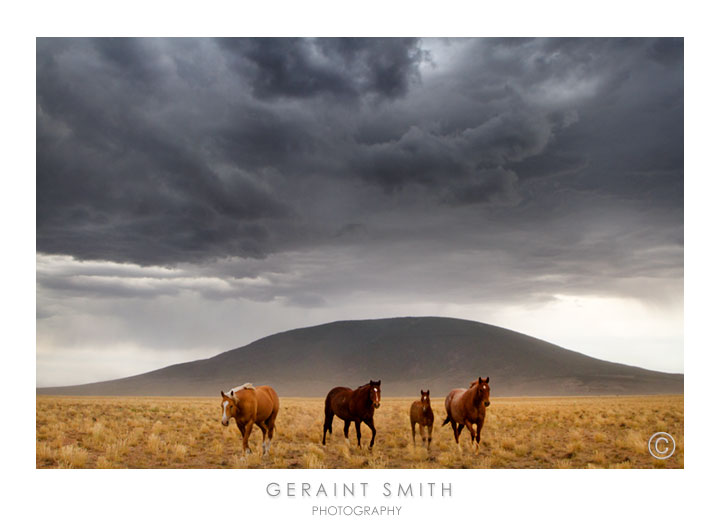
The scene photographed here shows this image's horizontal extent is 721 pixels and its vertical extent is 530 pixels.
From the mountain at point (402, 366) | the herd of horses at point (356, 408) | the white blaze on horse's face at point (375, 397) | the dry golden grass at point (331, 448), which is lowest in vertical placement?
the mountain at point (402, 366)

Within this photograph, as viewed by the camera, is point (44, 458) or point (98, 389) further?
point (98, 389)

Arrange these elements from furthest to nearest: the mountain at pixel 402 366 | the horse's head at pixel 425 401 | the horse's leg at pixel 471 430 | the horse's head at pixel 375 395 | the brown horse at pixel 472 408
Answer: the mountain at pixel 402 366 → the horse's head at pixel 425 401 → the horse's leg at pixel 471 430 → the brown horse at pixel 472 408 → the horse's head at pixel 375 395

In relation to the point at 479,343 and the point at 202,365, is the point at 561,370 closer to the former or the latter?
the point at 479,343

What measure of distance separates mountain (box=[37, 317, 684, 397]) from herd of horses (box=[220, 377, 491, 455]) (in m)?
85.2

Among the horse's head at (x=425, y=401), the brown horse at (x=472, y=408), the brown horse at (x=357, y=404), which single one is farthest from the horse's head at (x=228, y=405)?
the brown horse at (x=472, y=408)

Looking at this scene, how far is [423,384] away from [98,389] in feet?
206

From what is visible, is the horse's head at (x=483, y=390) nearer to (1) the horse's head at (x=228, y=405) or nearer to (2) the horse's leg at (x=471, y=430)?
(2) the horse's leg at (x=471, y=430)

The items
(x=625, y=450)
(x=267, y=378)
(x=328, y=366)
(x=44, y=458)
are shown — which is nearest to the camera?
(x=44, y=458)

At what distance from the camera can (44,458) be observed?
14.9 metres

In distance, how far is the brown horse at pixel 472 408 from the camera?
15.4m

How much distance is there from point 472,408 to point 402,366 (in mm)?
111291
